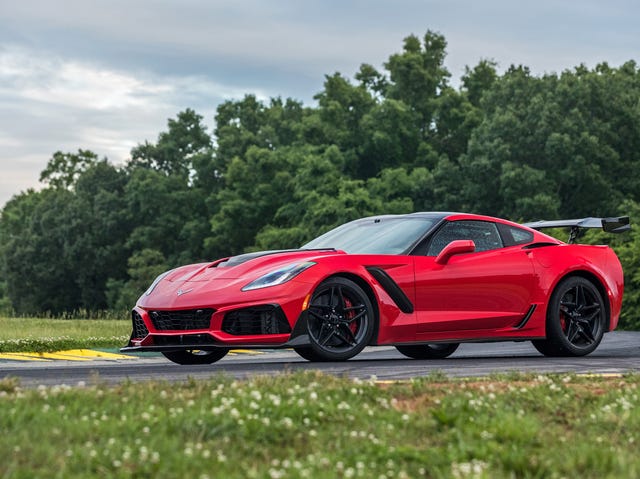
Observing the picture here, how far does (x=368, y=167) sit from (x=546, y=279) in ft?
177

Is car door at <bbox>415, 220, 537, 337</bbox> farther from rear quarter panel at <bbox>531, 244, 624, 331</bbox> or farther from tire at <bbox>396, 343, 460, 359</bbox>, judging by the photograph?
tire at <bbox>396, 343, 460, 359</bbox>

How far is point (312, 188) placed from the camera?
58.4 m

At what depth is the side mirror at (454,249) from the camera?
1055 centimetres

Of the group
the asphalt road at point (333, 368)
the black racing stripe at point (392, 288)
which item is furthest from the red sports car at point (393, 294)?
the asphalt road at point (333, 368)

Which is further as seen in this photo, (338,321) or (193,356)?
(193,356)

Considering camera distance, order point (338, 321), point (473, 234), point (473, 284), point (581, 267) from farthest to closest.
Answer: point (581, 267) < point (473, 234) < point (473, 284) < point (338, 321)

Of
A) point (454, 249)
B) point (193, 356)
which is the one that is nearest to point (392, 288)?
point (454, 249)

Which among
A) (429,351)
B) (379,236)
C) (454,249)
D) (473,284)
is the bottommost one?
(429,351)

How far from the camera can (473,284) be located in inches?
426

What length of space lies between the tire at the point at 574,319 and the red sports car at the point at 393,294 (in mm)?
13

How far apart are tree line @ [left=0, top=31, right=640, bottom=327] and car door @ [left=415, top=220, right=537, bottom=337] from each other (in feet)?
99.8

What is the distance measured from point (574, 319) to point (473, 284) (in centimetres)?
163

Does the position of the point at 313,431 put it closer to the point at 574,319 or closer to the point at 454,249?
the point at 454,249

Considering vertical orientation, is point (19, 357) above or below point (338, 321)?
below
